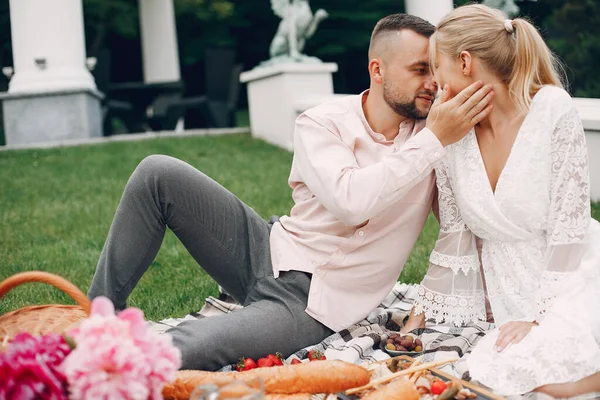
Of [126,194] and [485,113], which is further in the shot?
[126,194]

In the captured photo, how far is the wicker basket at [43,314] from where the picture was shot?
238 cm

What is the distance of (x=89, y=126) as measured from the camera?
1156 centimetres

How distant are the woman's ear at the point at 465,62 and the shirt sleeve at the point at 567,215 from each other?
40cm

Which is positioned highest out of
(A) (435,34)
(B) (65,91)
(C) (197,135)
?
(A) (435,34)

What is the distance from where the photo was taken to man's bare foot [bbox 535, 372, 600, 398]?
2568 millimetres

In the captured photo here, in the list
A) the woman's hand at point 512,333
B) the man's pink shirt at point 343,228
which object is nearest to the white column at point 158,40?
the man's pink shirt at point 343,228

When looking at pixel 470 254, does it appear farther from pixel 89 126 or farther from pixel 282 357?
pixel 89 126

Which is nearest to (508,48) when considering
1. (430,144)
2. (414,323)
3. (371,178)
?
(430,144)

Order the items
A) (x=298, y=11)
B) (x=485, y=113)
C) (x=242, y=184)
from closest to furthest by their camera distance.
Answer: (x=485, y=113)
(x=242, y=184)
(x=298, y=11)

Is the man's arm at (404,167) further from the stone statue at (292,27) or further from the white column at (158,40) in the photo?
the white column at (158,40)

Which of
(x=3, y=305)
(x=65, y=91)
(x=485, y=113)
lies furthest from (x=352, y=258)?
(x=65, y=91)

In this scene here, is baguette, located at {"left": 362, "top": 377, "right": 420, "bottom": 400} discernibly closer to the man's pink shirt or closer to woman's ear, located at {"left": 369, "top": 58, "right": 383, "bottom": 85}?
the man's pink shirt

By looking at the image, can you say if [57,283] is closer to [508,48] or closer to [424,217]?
[424,217]

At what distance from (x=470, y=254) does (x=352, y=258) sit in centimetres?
50
